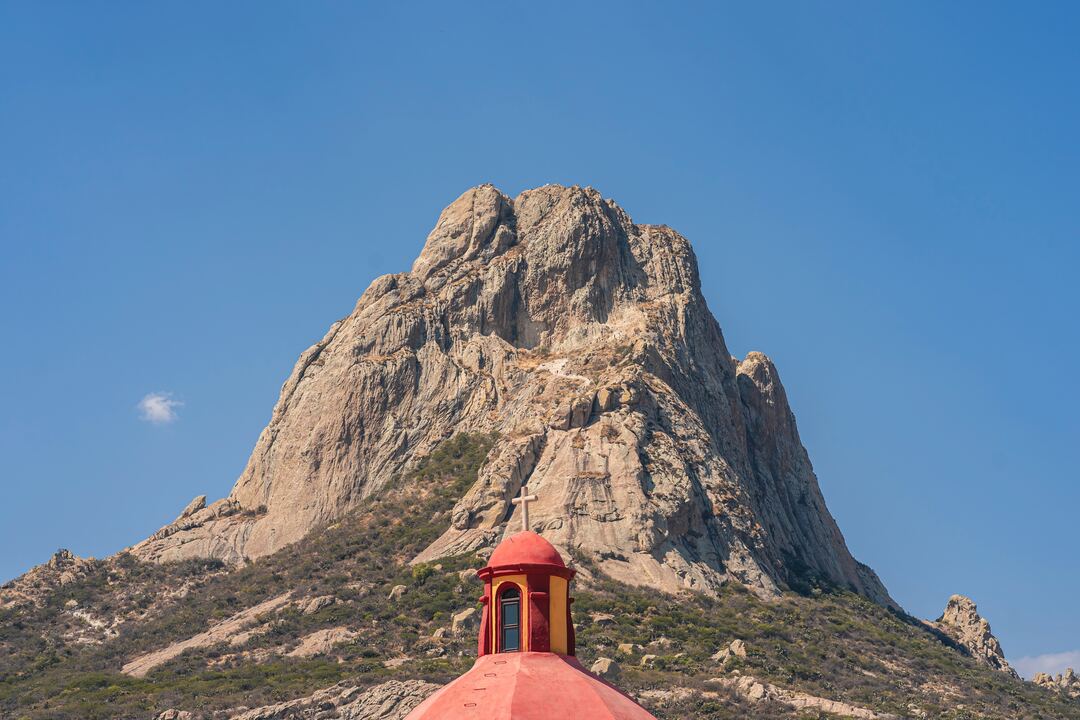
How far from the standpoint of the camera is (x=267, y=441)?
130m

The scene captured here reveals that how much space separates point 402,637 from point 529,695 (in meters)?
59.9

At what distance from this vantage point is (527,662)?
113ft

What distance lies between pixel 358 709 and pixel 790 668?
27.9 m

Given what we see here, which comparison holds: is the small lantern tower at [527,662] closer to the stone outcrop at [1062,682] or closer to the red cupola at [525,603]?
the red cupola at [525,603]

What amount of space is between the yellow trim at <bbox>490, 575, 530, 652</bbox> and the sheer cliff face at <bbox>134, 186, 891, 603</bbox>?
62503 mm

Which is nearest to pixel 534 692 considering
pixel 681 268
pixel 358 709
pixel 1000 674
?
pixel 358 709

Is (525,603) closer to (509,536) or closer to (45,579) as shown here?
(509,536)

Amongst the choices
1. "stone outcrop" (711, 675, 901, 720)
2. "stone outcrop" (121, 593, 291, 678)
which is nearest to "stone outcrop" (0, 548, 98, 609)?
"stone outcrop" (121, 593, 291, 678)

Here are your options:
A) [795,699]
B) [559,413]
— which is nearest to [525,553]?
[795,699]

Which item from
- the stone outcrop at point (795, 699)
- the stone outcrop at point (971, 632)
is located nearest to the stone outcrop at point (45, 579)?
the stone outcrop at point (795, 699)

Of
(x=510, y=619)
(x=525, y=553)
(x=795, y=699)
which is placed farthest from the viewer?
(x=795, y=699)

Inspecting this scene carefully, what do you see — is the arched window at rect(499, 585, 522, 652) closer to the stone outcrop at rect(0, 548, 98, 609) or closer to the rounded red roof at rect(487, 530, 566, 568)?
the rounded red roof at rect(487, 530, 566, 568)

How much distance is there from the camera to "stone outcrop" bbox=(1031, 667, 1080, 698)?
119 m

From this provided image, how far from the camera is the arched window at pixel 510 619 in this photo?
3566cm
